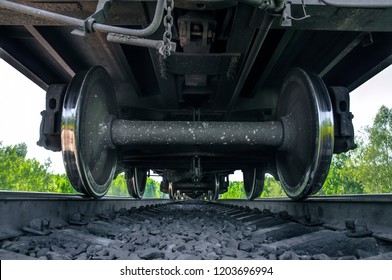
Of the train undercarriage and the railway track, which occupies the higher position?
the train undercarriage

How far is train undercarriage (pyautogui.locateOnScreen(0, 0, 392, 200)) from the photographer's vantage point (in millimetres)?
2031

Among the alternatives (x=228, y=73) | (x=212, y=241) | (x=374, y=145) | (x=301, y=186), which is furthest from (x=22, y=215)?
(x=374, y=145)

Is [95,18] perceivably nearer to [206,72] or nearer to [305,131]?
[206,72]

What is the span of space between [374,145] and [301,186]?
39.8m

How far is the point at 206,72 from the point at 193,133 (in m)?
0.56

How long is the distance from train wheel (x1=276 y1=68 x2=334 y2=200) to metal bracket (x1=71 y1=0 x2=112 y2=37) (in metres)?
1.74

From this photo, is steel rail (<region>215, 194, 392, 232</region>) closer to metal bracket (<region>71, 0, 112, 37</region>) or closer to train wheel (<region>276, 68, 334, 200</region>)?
train wheel (<region>276, 68, 334, 200</region>)

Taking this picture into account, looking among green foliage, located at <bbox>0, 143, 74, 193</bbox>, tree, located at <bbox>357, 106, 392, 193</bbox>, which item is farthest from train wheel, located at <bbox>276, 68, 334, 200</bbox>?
green foliage, located at <bbox>0, 143, 74, 193</bbox>

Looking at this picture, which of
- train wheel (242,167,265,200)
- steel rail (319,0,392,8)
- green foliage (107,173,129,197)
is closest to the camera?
steel rail (319,0,392,8)

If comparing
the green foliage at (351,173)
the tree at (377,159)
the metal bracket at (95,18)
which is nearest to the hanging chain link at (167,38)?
the metal bracket at (95,18)

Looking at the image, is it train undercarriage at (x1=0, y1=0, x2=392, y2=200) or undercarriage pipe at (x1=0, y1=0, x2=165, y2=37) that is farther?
train undercarriage at (x1=0, y1=0, x2=392, y2=200)

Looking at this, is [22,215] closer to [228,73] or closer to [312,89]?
[228,73]

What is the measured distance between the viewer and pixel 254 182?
5.88 metres
